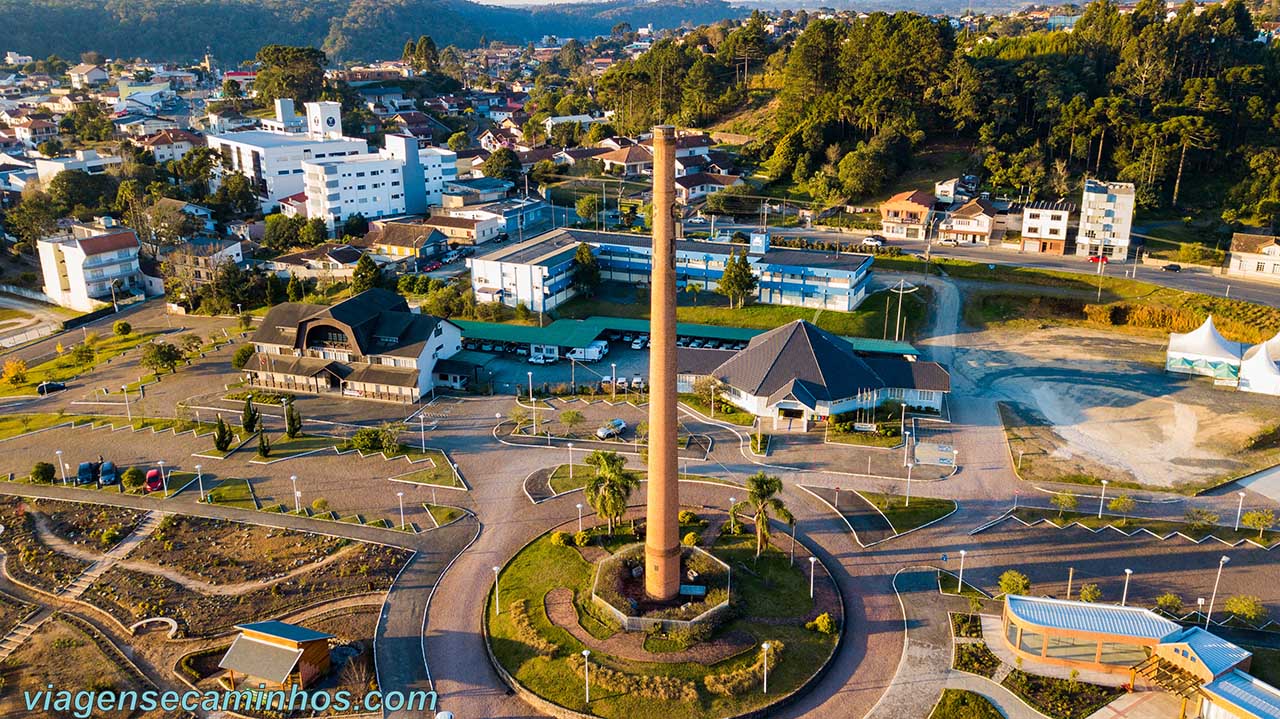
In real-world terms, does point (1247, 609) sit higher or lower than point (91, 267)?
lower

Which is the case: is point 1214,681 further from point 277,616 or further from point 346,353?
point 346,353

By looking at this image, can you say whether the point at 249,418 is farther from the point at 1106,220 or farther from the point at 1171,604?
the point at 1106,220

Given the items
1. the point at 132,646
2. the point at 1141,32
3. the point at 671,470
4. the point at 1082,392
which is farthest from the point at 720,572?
the point at 1141,32

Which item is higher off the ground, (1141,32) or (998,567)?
(1141,32)

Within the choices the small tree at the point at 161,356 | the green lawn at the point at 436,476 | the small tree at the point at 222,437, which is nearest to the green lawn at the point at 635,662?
the green lawn at the point at 436,476

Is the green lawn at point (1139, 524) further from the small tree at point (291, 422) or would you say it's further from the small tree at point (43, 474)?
the small tree at point (43, 474)

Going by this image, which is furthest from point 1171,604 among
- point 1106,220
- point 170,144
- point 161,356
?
point 170,144
